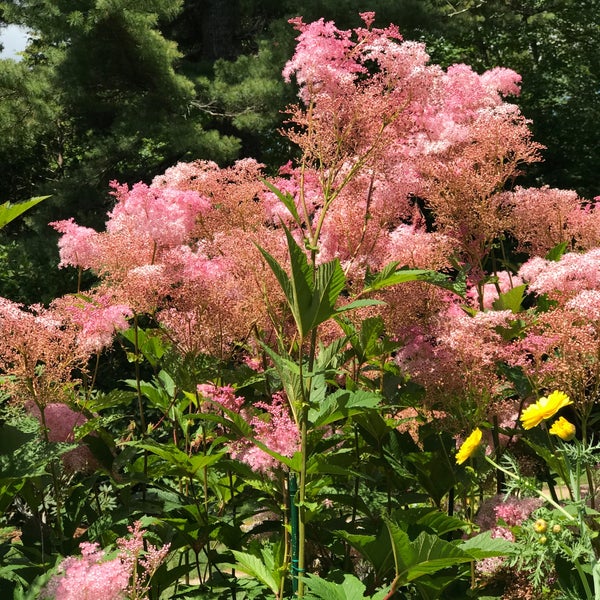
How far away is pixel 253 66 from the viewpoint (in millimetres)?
10875

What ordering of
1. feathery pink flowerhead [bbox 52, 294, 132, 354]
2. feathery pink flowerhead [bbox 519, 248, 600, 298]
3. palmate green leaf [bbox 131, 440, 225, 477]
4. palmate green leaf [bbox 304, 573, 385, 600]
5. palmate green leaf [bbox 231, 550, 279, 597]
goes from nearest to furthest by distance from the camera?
palmate green leaf [bbox 304, 573, 385, 600] → palmate green leaf [bbox 231, 550, 279, 597] → palmate green leaf [bbox 131, 440, 225, 477] → feathery pink flowerhead [bbox 519, 248, 600, 298] → feathery pink flowerhead [bbox 52, 294, 132, 354]

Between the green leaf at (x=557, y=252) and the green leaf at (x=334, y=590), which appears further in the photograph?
the green leaf at (x=557, y=252)

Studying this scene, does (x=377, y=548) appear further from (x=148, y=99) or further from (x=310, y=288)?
(x=148, y=99)

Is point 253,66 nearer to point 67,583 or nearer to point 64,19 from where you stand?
point 64,19

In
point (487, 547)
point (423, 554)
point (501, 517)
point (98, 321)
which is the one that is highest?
point (98, 321)

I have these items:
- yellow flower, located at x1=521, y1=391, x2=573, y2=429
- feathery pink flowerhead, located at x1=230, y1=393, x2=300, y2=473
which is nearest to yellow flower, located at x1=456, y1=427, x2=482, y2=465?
yellow flower, located at x1=521, y1=391, x2=573, y2=429

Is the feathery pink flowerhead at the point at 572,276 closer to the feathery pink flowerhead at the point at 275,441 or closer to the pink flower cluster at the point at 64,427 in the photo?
the feathery pink flowerhead at the point at 275,441

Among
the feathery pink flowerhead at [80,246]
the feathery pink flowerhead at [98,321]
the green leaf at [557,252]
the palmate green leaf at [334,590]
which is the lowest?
the palmate green leaf at [334,590]

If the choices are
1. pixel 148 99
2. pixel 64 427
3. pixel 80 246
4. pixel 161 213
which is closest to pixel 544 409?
pixel 161 213

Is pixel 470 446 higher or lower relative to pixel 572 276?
lower

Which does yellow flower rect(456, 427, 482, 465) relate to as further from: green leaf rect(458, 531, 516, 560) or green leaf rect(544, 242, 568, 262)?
green leaf rect(544, 242, 568, 262)

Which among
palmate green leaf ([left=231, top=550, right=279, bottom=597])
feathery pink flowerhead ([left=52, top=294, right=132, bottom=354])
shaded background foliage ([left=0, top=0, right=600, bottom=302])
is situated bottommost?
shaded background foliage ([left=0, top=0, right=600, bottom=302])

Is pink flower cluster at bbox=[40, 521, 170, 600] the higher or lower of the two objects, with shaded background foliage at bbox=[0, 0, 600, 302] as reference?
higher

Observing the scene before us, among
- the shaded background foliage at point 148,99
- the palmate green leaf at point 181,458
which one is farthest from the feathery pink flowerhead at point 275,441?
the shaded background foliage at point 148,99
